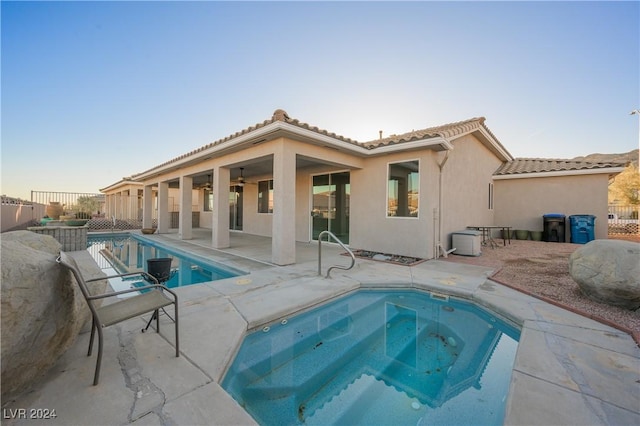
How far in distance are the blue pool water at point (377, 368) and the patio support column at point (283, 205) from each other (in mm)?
2512

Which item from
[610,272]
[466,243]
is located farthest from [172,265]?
[610,272]

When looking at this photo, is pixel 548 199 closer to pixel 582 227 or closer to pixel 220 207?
pixel 582 227

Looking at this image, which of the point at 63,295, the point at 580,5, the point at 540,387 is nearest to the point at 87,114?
the point at 63,295

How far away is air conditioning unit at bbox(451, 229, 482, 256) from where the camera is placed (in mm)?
7823

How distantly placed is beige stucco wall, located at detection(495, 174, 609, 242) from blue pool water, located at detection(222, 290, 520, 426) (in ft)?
35.4

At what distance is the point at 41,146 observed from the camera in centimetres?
1297

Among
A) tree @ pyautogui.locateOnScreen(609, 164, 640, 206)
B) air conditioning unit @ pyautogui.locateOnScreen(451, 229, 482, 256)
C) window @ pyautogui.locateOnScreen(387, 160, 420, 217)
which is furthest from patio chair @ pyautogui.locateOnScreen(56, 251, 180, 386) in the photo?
tree @ pyautogui.locateOnScreen(609, 164, 640, 206)

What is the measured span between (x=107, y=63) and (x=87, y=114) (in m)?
4.12

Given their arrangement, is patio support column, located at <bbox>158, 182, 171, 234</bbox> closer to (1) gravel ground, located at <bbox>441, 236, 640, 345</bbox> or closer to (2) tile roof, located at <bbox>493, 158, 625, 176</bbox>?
(1) gravel ground, located at <bbox>441, 236, 640, 345</bbox>

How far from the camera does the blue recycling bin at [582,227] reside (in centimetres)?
1050

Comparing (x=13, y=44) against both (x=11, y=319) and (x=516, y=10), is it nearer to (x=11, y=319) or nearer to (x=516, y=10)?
(x=11, y=319)

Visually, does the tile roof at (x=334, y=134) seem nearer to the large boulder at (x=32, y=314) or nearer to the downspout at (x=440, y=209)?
the downspout at (x=440, y=209)

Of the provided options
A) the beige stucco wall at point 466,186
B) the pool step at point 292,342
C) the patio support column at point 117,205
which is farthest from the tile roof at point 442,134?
the patio support column at point 117,205

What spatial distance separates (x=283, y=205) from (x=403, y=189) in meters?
3.77
